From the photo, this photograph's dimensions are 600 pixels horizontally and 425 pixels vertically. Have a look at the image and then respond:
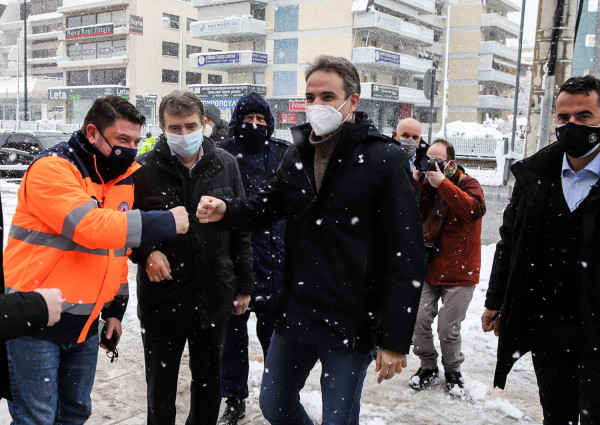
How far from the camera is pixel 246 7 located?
1745 inches

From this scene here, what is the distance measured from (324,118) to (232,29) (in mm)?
43558

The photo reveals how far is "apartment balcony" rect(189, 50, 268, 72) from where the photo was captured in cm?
4381

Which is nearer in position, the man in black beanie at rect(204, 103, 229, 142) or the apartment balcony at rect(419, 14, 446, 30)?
the man in black beanie at rect(204, 103, 229, 142)

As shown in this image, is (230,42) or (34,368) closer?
(34,368)

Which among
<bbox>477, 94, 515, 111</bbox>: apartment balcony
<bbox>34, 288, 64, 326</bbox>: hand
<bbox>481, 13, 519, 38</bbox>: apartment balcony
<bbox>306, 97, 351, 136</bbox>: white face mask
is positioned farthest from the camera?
<bbox>477, 94, 515, 111</bbox>: apartment balcony

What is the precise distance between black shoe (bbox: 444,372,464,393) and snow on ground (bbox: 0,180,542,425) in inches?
2.3

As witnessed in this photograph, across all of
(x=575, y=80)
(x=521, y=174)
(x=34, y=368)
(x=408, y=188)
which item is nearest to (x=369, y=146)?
(x=408, y=188)

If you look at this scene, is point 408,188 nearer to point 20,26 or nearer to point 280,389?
point 280,389

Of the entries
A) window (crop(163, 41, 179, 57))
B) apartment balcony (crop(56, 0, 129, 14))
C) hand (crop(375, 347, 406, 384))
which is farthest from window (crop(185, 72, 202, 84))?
hand (crop(375, 347, 406, 384))

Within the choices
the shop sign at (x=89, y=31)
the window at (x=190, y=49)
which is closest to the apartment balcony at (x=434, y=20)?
the window at (x=190, y=49)

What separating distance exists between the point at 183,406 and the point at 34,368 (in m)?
1.76

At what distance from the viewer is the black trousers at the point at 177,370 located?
10.3 feet

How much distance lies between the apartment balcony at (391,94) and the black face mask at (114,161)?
1480 inches

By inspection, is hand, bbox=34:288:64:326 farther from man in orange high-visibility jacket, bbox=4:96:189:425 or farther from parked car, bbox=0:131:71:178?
parked car, bbox=0:131:71:178
